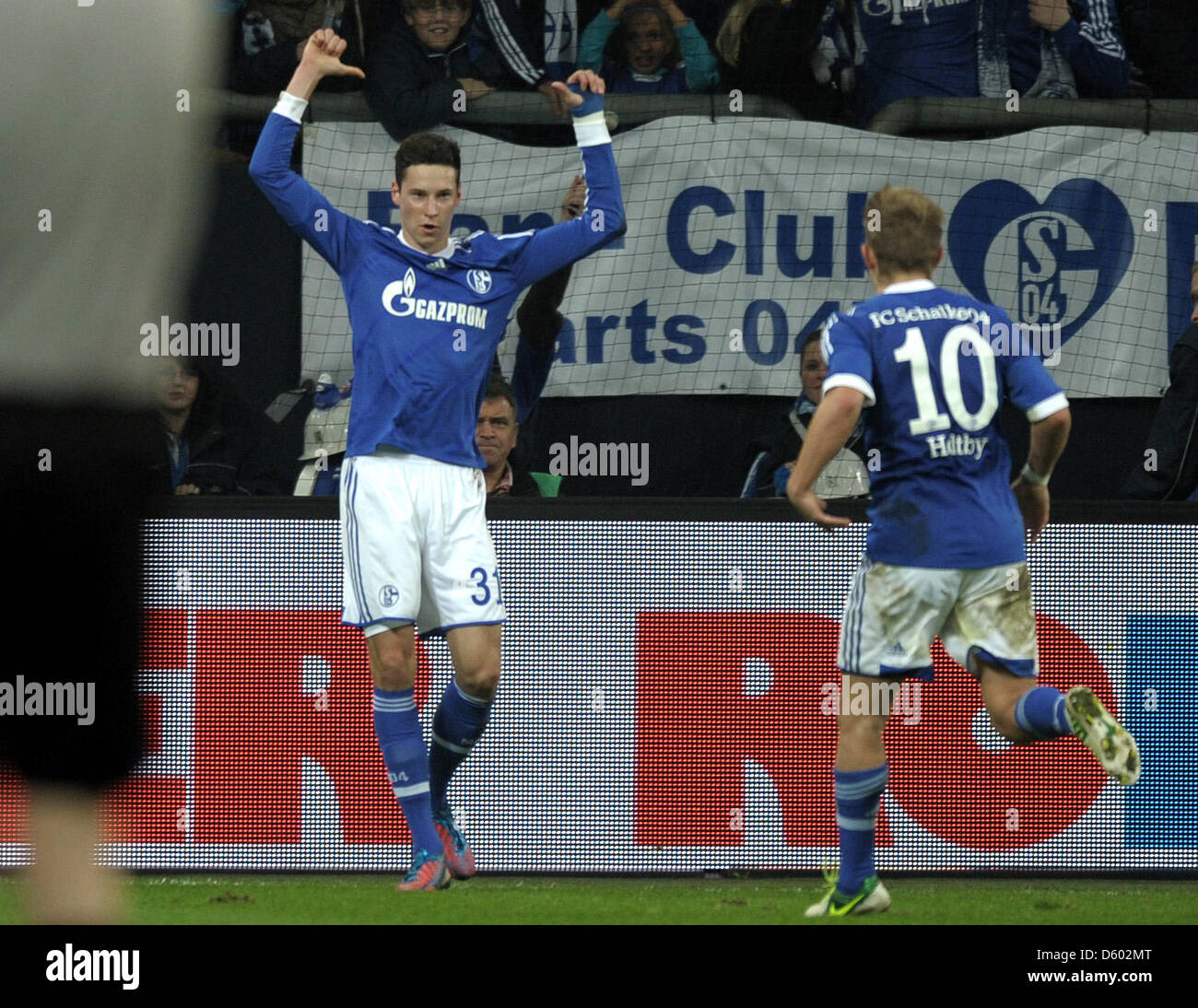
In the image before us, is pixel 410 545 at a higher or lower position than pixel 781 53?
lower

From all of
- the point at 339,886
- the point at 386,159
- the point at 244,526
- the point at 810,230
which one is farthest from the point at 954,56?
the point at 339,886

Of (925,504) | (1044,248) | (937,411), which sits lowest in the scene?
(925,504)

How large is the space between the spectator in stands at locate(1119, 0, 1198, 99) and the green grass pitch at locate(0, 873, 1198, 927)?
2.98m

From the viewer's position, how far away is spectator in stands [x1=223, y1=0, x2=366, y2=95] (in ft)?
20.6

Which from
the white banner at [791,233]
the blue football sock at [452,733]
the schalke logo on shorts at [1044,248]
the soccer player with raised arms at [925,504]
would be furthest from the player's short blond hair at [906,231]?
the schalke logo on shorts at [1044,248]

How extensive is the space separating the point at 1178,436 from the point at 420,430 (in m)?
2.32

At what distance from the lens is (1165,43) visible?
22.2 ft

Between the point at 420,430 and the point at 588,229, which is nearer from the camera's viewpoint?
the point at 420,430

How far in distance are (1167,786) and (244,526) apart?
2.67 m

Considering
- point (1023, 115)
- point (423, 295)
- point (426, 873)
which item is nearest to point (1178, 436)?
point (1023, 115)

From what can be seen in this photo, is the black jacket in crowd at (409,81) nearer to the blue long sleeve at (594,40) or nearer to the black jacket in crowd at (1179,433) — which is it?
the blue long sleeve at (594,40)

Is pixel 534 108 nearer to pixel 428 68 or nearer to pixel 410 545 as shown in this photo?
pixel 428 68
